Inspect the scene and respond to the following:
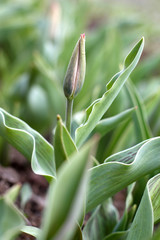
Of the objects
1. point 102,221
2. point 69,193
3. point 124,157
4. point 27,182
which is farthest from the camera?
point 27,182

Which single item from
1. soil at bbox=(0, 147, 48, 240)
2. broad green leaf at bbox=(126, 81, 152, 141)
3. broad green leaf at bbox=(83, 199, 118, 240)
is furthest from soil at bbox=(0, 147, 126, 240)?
broad green leaf at bbox=(126, 81, 152, 141)

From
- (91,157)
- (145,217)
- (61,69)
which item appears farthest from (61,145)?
(61,69)

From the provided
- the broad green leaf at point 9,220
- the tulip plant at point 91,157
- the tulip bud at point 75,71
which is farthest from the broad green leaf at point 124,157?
the broad green leaf at point 9,220

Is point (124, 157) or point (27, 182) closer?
point (124, 157)

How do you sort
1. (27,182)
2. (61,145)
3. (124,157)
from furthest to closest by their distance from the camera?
(27,182) < (124,157) < (61,145)

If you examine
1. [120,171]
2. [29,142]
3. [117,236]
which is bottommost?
[117,236]

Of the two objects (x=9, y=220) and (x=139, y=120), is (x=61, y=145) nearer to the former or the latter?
(x=9, y=220)

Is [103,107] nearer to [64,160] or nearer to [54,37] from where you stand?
[64,160]
